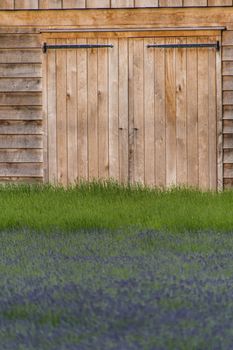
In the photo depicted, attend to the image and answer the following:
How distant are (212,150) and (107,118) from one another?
5.16ft

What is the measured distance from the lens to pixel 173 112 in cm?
1507

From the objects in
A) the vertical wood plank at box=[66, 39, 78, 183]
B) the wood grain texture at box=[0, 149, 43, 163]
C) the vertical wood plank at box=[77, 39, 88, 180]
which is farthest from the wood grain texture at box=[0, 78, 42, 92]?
the wood grain texture at box=[0, 149, 43, 163]

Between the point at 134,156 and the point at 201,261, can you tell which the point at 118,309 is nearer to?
the point at 201,261

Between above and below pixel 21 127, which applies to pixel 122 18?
above

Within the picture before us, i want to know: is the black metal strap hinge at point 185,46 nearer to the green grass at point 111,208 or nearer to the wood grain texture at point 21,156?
the green grass at point 111,208

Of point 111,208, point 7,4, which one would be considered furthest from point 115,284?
point 7,4

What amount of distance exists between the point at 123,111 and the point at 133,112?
0.15 metres

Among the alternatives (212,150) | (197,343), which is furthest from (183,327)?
(212,150)

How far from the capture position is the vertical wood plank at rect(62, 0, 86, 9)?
15242mm

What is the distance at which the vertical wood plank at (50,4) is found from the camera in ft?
50.1

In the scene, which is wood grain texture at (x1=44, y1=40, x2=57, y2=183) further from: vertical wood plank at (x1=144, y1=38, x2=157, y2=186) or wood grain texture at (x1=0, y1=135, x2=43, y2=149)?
vertical wood plank at (x1=144, y1=38, x2=157, y2=186)

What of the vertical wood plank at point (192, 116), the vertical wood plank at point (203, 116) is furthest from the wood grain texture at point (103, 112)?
the vertical wood plank at point (203, 116)

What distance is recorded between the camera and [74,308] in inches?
223

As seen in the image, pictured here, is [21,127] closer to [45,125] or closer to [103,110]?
[45,125]
